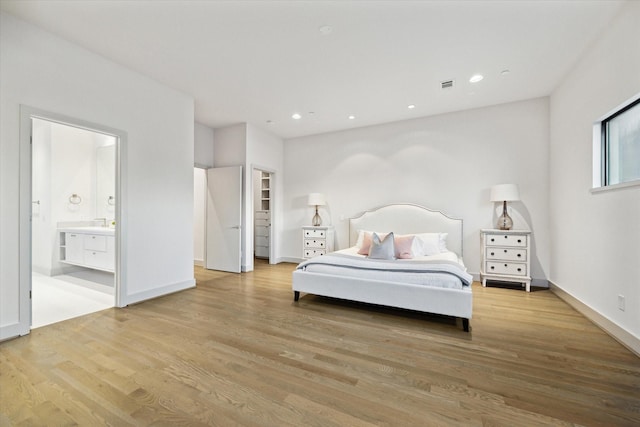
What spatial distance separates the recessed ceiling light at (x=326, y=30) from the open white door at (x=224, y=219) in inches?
118

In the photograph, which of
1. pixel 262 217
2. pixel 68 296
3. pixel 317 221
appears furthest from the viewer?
pixel 262 217

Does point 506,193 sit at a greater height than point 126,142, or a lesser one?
lesser

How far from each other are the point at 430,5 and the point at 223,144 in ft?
14.1

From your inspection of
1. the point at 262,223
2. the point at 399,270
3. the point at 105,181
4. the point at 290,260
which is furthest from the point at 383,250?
the point at 105,181

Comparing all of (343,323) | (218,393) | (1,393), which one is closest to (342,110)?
(343,323)

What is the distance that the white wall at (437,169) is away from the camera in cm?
428

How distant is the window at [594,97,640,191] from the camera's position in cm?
246

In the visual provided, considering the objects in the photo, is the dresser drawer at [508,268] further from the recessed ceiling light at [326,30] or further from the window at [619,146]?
the recessed ceiling light at [326,30]

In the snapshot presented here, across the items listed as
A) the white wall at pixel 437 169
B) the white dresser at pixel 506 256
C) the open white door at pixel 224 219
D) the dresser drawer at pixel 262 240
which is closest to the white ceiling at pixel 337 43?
the white wall at pixel 437 169

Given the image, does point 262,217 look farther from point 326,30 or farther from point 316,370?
point 316,370

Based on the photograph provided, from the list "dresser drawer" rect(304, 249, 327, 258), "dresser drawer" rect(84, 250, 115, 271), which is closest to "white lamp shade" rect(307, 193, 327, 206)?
"dresser drawer" rect(304, 249, 327, 258)

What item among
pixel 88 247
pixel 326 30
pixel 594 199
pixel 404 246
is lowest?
pixel 88 247

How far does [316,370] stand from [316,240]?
11.9 feet

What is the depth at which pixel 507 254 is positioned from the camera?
4094mm
